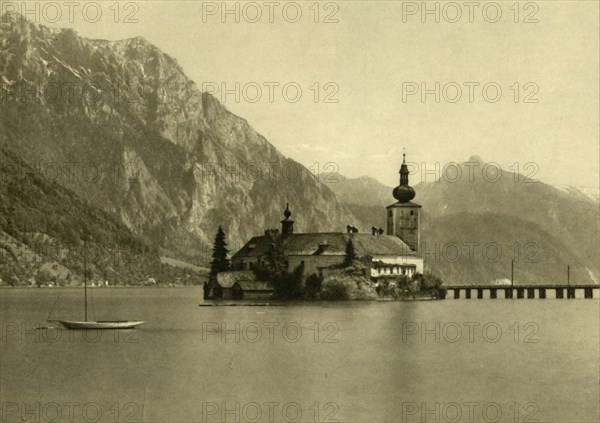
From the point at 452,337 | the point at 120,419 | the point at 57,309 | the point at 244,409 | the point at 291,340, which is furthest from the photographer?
the point at 57,309

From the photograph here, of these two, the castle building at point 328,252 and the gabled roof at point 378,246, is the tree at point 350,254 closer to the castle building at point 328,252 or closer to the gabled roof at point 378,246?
the castle building at point 328,252

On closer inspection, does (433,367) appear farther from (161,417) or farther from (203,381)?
(161,417)

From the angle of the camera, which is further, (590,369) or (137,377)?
(590,369)

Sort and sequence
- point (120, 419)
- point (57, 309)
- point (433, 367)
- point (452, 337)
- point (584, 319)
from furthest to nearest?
point (57, 309) → point (584, 319) → point (452, 337) → point (433, 367) → point (120, 419)

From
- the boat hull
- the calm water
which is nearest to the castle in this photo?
the calm water

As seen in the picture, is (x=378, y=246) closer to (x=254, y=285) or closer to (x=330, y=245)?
(x=330, y=245)

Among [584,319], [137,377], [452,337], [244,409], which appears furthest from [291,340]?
[584,319]
